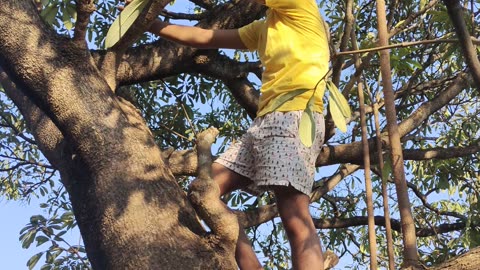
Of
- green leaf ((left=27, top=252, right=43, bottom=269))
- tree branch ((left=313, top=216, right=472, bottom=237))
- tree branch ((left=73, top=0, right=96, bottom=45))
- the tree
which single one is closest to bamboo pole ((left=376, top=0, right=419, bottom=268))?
the tree

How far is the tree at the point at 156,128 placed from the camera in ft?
6.52

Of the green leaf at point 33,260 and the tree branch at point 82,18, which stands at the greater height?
the tree branch at point 82,18

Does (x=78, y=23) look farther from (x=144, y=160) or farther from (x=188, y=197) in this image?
(x=188, y=197)

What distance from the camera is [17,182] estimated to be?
4984 mm

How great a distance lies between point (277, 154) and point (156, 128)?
235 cm

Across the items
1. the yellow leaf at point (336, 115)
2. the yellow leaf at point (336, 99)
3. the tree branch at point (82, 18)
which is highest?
the tree branch at point (82, 18)

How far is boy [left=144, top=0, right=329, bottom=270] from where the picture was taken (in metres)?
2.12

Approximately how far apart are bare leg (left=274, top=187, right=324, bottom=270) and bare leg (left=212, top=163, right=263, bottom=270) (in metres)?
0.14

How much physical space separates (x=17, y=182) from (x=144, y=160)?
3133 millimetres

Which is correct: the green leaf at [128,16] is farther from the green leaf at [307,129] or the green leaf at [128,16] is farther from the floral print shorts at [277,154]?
the floral print shorts at [277,154]

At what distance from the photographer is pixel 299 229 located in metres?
2.10

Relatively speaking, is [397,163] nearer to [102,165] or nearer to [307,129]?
[307,129]

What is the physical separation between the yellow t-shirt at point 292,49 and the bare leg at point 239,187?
226 mm

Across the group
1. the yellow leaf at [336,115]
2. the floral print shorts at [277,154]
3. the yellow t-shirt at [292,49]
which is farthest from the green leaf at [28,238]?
the yellow leaf at [336,115]
